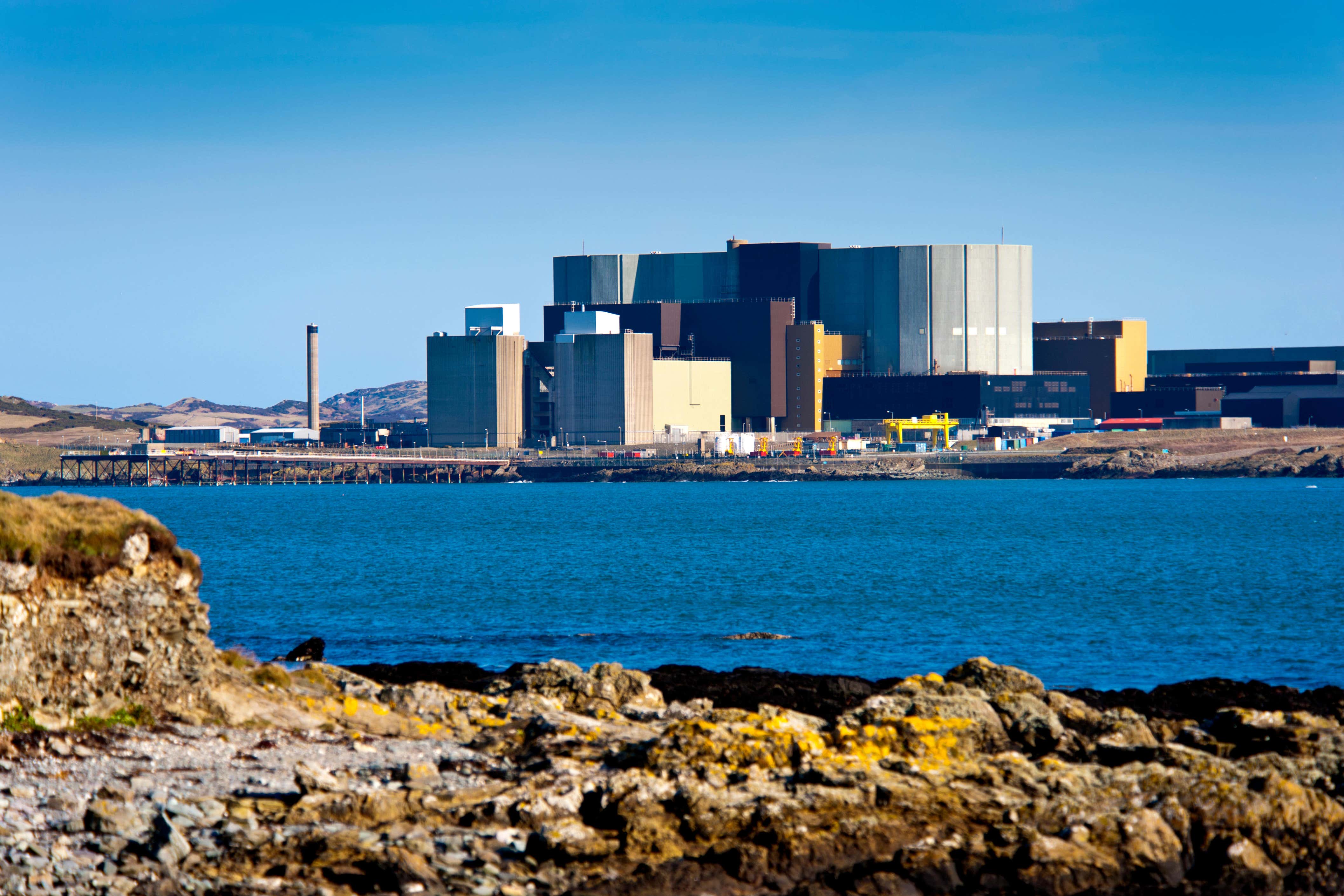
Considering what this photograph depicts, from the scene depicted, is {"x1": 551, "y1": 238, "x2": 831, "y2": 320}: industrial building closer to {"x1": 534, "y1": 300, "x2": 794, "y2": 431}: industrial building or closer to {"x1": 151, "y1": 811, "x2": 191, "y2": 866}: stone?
{"x1": 534, "y1": 300, "x2": 794, "y2": 431}: industrial building

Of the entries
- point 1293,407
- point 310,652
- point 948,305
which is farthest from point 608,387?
point 310,652

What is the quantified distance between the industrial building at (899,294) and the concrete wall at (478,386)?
19070 millimetres

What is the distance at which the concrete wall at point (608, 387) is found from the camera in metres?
166

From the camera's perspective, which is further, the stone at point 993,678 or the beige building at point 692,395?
the beige building at point 692,395

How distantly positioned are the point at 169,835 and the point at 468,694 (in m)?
8.89

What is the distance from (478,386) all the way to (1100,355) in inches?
2935

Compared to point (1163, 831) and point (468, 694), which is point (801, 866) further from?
point (468, 694)

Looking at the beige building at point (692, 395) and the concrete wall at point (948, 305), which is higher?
the concrete wall at point (948, 305)

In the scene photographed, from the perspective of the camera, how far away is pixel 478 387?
6713 inches

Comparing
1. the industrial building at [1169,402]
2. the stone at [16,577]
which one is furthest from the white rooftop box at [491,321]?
the stone at [16,577]

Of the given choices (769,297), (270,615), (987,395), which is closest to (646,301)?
(769,297)

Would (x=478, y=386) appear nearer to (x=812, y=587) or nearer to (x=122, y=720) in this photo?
(x=812, y=587)

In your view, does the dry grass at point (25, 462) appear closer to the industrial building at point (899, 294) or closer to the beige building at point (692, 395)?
the industrial building at point (899, 294)

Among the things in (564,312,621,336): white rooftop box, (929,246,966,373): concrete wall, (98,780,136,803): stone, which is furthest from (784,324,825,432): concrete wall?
(98,780,136,803): stone
